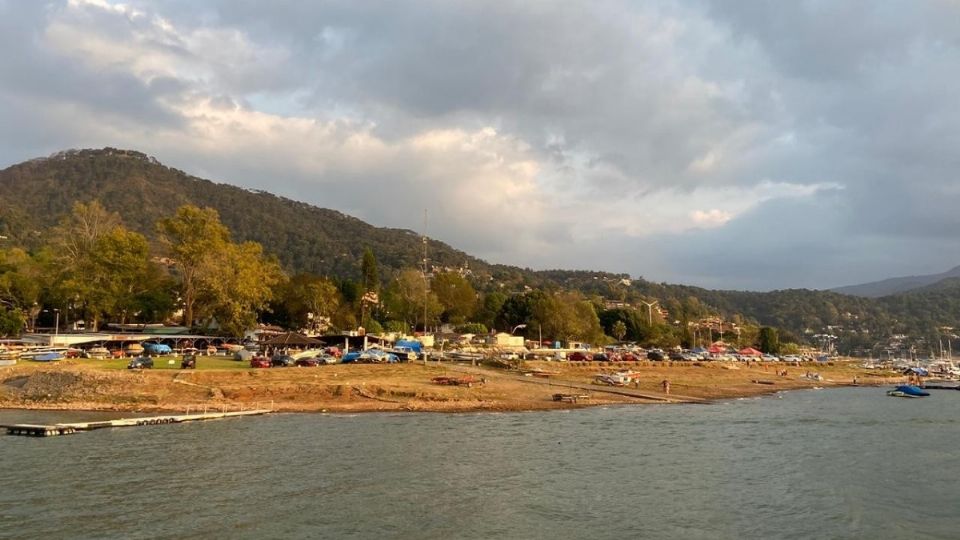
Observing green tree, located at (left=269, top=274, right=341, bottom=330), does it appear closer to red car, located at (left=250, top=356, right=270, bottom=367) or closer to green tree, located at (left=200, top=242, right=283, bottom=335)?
green tree, located at (left=200, top=242, right=283, bottom=335)

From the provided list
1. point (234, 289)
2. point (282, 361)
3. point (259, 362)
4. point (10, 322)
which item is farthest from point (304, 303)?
point (259, 362)

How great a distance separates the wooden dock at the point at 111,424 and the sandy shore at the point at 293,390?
9.37 ft

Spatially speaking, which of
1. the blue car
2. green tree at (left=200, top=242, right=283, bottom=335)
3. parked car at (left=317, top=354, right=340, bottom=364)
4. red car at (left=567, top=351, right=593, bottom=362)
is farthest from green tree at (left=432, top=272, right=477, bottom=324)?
the blue car

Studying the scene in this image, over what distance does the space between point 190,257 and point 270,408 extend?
48145mm

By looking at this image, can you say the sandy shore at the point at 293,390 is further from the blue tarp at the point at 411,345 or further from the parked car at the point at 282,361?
the blue tarp at the point at 411,345

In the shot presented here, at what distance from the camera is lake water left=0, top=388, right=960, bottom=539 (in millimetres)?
22672

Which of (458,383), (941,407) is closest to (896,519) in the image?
(458,383)

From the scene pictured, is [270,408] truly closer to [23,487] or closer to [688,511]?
[23,487]

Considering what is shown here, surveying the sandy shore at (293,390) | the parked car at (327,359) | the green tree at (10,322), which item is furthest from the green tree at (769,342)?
the green tree at (10,322)

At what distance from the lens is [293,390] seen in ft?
178

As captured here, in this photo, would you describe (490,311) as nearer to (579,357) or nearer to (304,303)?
(304,303)

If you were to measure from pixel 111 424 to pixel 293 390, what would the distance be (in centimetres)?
1473

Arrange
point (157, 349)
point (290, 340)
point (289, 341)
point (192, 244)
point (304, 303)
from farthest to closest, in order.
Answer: point (304, 303) < point (192, 244) < point (290, 340) < point (289, 341) < point (157, 349)

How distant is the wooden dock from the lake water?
144 cm
